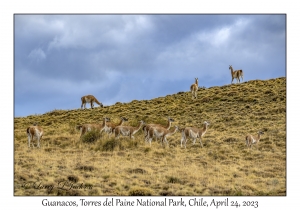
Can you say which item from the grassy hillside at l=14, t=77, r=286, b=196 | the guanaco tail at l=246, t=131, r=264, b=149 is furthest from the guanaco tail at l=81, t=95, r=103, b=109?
the guanaco tail at l=246, t=131, r=264, b=149

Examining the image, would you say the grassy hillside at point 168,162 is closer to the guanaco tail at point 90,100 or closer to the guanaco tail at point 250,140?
the guanaco tail at point 250,140

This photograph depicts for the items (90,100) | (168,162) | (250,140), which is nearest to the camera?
(168,162)

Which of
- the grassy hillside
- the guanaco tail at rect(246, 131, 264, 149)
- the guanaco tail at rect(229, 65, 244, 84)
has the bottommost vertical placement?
the grassy hillside

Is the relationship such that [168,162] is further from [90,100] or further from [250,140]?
[90,100]

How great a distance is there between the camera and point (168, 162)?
17578 millimetres

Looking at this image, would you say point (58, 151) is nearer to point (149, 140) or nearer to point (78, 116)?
point (149, 140)

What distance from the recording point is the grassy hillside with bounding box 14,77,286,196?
44.3ft

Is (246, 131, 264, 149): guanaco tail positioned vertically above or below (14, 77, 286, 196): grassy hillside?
above

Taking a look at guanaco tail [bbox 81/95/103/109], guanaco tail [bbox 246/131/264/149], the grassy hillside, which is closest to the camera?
the grassy hillside

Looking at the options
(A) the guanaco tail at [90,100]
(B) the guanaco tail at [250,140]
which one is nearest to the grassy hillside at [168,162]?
(B) the guanaco tail at [250,140]

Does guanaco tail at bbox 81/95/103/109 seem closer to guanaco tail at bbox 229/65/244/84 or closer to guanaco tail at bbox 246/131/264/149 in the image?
guanaco tail at bbox 229/65/244/84

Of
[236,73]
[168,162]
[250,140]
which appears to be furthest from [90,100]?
[168,162]

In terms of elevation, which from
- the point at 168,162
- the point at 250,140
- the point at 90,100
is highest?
the point at 90,100

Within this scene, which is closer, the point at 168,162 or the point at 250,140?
the point at 168,162
